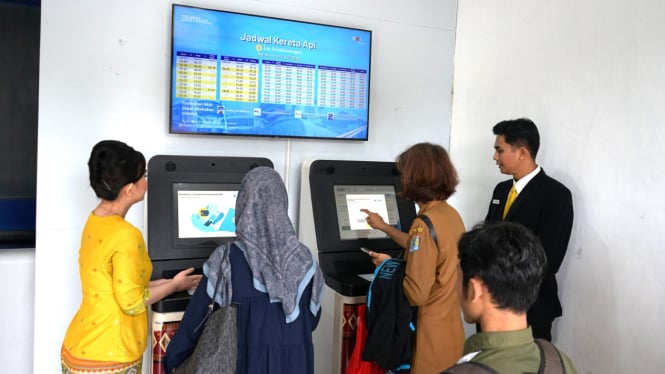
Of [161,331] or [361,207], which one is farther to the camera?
[361,207]

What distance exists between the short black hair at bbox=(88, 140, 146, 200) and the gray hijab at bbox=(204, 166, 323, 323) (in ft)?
1.19

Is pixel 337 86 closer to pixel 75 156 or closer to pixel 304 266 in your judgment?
pixel 75 156

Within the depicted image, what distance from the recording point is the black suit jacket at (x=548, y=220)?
2.40 m

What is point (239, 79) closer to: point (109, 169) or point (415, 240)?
point (109, 169)

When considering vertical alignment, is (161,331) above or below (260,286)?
below

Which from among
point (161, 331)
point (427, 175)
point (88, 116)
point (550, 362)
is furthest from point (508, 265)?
point (88, 116)

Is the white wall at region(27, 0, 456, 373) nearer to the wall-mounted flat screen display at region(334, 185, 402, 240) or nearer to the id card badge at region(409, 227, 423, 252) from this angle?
the wall-mounted flat screen display at region(334, 185, 402, 240)

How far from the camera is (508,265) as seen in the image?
42.6 inches

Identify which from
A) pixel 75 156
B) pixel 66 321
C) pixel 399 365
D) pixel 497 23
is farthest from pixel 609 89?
pixel 66 321

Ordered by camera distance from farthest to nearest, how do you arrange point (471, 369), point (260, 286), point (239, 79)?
point (239, 79) < point (260, 286) < point (471, 369)

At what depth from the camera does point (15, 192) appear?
272 centimetres

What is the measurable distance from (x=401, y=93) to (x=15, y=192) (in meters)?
2.11

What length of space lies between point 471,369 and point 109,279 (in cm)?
113

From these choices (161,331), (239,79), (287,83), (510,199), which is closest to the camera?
(161,331)
